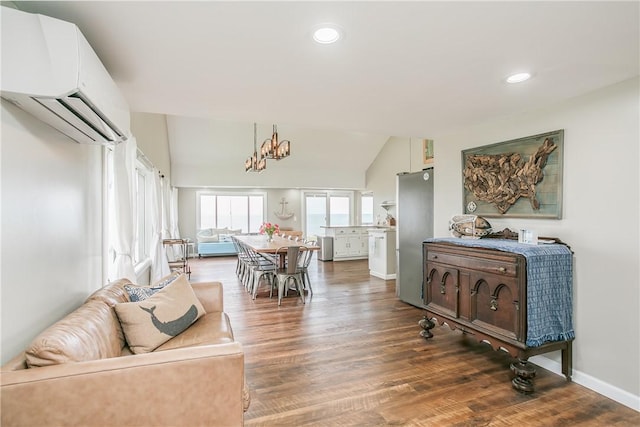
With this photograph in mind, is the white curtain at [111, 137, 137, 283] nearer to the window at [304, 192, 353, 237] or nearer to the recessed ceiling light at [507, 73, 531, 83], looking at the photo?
the recessed ceiling light at [507, 73, 531, 83]

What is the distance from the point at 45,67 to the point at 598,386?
3.84m

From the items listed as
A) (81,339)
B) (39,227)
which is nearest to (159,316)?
(81,339)

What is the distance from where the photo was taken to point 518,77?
89.9 inches

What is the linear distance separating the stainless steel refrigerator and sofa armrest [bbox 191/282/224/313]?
2695mm

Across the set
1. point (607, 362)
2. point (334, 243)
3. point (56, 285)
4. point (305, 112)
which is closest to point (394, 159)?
point (334, 243)

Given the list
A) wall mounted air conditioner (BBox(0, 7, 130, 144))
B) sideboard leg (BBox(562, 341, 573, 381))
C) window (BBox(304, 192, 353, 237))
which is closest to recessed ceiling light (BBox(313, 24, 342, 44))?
wall mounted air conditioner (BBox(0, 7, 130, 144))

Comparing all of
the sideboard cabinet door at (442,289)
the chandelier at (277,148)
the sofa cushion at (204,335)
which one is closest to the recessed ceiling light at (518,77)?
the sideboard cabinet door at (442,289)

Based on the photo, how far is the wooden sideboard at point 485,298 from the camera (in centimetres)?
246

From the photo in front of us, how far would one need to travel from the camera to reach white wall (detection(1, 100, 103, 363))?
1.36 meters

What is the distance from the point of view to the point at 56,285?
71.0 inches

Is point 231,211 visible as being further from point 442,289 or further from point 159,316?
point 159,316

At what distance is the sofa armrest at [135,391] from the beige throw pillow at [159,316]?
0.67 meters

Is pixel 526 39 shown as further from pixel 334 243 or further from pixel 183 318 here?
pixel 334 243

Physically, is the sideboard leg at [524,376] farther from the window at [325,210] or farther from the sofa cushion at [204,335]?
the window at [325,210]
